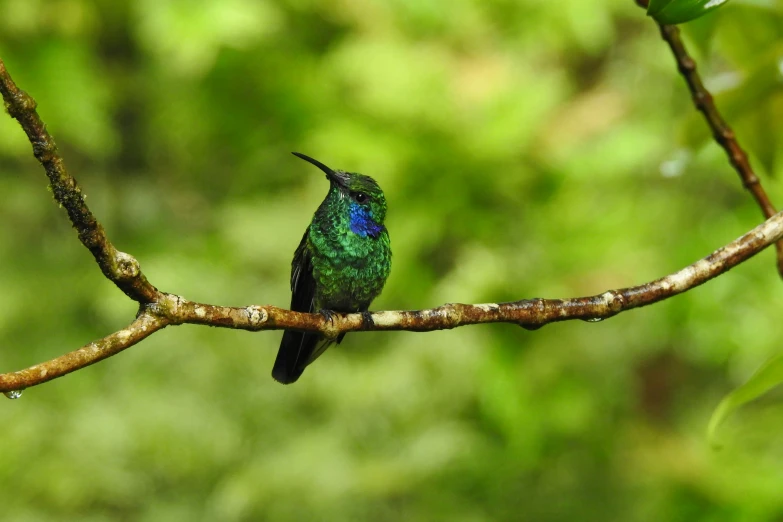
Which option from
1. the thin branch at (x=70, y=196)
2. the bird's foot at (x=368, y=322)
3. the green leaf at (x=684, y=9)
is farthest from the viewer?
the bird's foot at (x=368, y=322)

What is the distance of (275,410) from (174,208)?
1950mm

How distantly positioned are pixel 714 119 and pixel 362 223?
1.09 m

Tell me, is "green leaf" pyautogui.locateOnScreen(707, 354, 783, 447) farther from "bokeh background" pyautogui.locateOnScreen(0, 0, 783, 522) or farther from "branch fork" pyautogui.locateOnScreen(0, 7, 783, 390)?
"bokeh background" pyautogui.locateOnScreen(0, 0, 783, 522)

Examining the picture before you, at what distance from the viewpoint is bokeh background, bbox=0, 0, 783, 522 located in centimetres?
488

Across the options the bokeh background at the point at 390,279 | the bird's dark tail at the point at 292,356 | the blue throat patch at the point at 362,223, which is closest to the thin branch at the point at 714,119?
the bird's dark tail at the point at 292,356

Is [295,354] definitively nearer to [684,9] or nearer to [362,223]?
[362,223]

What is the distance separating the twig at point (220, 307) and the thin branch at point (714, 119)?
314 mm

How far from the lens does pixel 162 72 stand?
605 cm

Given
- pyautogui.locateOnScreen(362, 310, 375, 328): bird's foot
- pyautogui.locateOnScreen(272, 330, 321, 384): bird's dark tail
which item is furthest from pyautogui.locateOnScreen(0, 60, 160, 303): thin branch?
pyautogui.locateOnScreen(272, 330, 321, 384): bird's dark tail

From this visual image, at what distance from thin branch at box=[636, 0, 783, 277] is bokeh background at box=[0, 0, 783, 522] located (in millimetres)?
2946

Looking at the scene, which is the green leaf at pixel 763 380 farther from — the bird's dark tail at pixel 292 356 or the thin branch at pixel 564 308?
the bird's dark tail at pixel 292 356

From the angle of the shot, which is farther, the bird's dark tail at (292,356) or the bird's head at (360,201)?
the bird's head at (360,201)

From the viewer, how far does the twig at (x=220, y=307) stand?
90cm

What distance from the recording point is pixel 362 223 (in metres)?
2.39
